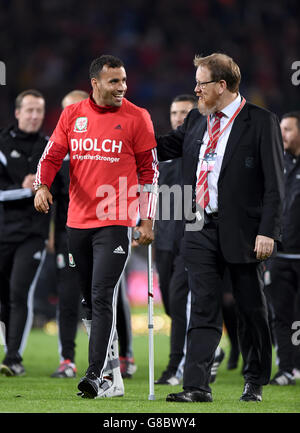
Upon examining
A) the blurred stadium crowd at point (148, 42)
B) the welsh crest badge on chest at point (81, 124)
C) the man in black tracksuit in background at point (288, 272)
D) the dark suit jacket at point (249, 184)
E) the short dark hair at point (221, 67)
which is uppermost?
the blurred stadium crowd at point (148, 42)

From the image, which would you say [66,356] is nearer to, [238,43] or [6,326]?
[6,326]

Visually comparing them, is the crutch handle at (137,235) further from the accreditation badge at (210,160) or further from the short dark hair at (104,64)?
the short dark hair at (104,64)

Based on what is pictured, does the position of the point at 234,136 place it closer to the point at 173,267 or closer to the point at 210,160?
the point at 210,160

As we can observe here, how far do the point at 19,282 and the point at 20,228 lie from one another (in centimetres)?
52

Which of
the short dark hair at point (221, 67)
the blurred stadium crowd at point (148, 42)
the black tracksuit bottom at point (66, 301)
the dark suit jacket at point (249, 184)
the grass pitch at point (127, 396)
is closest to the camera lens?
the grass pitch at point (127, 396)

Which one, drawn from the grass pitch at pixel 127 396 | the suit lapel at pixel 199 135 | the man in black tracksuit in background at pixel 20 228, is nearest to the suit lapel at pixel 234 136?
the suit lapel at pixel 199 135

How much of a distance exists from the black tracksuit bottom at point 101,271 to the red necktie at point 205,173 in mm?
574

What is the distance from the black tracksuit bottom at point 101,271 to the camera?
A: 5.94 m

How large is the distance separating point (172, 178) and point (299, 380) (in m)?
2.27

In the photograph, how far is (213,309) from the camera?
5.89m

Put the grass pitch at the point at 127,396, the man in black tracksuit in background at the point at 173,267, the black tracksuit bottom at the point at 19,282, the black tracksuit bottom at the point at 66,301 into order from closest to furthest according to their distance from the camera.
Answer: the grass pitch at the point at 127,396 → the man in black tracksuit in background at the point at 173,267 → the black tracksuit bottom at the point at 19,282 → the black tracksuit bottom at the point at 66,301

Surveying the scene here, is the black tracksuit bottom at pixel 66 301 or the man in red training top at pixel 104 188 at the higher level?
the man in red training top at pixel 104 188

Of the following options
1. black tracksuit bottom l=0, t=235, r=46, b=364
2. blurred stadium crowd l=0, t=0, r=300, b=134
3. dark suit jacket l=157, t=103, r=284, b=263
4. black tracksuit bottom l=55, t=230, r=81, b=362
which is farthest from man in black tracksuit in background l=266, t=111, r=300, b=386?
blurred stadium crowd l=0, t=0, r=300, b=134

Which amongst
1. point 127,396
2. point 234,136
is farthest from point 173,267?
point 234,136
